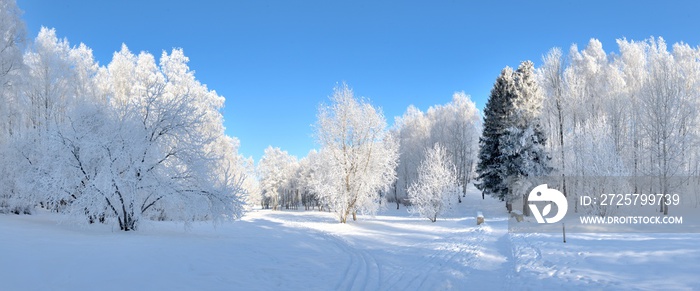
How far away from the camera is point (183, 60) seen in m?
29.2

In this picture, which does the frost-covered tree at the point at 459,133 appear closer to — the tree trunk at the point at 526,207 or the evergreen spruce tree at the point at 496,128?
the evergreen spruce tree at the point at 496,128

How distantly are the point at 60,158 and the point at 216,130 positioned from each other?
17146 mm

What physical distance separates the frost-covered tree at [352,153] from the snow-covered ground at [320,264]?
A: 1107 centimetres

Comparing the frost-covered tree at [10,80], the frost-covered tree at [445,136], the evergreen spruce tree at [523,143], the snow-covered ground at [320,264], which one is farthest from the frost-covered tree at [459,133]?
the frost-covered tree at [10,80]

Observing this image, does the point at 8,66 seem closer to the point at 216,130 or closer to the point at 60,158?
the point at 60,158

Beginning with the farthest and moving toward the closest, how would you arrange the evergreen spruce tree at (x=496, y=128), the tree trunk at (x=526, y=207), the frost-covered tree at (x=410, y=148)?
the frost-covered tree at (x=410, y=148) → the evergreen spruce tree at (x=496, y=128) → the tree trunk at (x=526, y=207)

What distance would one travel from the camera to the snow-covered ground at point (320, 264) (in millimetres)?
6934

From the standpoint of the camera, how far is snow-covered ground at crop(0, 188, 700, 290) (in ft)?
22.7

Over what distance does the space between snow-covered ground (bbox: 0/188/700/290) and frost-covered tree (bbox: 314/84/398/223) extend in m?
11.1

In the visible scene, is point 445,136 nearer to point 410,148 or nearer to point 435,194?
point 410,148

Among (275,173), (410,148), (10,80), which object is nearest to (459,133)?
(410,148)

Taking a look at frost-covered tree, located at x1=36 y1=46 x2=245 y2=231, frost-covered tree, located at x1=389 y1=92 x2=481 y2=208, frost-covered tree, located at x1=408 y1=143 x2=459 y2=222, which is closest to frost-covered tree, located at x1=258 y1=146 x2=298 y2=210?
frost-covered tree, located at x1=389 y1=92 x2=481 y2=208

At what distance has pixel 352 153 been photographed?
25172 millimetres

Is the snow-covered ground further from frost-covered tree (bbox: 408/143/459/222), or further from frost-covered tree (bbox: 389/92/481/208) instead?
frost-covered tree (bbox: 389/92/481/208)
